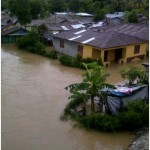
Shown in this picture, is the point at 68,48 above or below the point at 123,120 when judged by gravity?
above

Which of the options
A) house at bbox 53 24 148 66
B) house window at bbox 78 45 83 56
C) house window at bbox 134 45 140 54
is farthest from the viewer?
house window at bbox 134 45 140 54

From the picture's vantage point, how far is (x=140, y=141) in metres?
9.96

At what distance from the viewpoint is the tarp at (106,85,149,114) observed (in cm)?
1156

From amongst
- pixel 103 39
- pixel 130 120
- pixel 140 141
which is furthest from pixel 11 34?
pixel 140 141

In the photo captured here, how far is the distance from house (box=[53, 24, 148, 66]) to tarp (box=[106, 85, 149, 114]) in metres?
8.02

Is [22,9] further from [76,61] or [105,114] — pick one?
[105,114]

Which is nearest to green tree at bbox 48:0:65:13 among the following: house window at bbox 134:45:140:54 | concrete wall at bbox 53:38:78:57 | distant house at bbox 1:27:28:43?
distant house at bbox 1:27:28:43

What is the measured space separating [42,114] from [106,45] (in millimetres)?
8902

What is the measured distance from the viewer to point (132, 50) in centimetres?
2220

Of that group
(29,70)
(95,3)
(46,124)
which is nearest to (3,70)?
(29,70)

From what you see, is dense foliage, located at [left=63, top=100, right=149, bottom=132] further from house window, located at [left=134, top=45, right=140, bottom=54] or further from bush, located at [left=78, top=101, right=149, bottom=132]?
house window, located at [left=134, top=45, right=140, bottom=54]

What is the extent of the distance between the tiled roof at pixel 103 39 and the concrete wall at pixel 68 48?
1.24 feet

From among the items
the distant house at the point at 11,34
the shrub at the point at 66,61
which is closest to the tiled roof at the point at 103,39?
the shrub at the point at 66,61

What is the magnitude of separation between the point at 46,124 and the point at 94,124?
1.87 m
